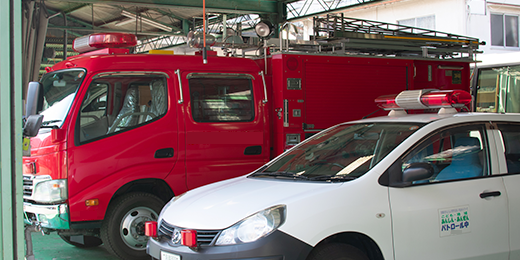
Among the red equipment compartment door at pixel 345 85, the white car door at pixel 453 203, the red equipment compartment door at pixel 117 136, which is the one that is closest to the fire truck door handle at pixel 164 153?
the red equipment compartment door at pixel 117 136

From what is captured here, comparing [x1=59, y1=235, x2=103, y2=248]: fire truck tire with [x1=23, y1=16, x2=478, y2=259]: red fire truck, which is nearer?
[x1=23, y1=16, x2=478, y2=259]: red fire truck

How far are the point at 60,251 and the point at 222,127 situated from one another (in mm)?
2652

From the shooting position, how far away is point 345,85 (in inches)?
277

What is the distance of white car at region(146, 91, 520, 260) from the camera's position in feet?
11.3

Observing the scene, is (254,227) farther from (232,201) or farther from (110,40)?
(110,40)

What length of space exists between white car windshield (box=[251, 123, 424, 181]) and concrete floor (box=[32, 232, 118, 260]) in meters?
2.75

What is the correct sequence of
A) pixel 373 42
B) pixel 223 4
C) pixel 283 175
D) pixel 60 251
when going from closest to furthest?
pixel 283 175, pixel 60 251, pixel 373 42, pixel 223 4

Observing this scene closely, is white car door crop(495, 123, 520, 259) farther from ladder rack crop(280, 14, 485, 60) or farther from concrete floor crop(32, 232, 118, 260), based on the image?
concrete floor crop(32, 232, 118, 260)

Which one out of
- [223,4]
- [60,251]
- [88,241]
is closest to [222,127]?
[88,241]

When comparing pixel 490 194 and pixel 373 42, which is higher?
pixel 373 42

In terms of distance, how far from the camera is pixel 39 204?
531 cm

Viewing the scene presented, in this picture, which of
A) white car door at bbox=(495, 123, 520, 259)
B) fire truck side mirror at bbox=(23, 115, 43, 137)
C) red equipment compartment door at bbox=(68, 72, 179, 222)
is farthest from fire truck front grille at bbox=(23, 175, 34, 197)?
white car door at bbox=(495, 123, 520, 259)

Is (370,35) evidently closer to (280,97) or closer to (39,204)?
(280,97)

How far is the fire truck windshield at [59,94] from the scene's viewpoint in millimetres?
5359
